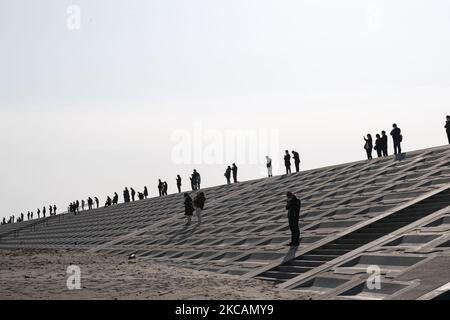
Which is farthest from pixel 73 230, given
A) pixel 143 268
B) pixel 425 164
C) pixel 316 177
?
pixel 425 164

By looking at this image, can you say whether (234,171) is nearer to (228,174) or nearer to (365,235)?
(228,174)

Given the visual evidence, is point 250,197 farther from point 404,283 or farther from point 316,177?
point 404,283

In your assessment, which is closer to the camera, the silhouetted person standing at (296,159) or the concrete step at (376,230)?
the concrete step at (376,230)

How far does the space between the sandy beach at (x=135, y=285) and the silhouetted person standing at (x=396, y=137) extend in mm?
13939

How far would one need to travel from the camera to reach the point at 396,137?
25016 millimetres

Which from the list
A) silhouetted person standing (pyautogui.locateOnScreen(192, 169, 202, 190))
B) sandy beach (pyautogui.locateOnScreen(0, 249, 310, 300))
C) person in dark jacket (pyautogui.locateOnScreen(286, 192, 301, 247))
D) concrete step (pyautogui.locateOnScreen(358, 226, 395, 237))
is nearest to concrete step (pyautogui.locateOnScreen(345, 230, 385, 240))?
concrete step (pyautogui.locateOnScreen(358, 226, 395, 237))

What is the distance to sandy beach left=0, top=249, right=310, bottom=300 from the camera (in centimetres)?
1018

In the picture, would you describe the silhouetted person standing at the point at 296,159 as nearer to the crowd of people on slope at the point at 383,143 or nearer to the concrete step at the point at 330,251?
the crowd of people on slope at the point at 383,143

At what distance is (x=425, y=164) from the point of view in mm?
20531

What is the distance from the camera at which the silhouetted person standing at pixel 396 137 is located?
80.7 feet

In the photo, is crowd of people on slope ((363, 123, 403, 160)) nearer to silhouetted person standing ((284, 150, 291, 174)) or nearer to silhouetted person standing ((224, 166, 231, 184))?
silhouetted person standing ((284, 150, 291, 174))

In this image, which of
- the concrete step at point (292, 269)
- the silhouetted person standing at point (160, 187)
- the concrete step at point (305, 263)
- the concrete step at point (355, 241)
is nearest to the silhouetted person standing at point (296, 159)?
the silhouetted person standing at point (160, 187)

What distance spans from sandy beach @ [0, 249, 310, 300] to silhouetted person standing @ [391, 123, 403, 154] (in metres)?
13.9
